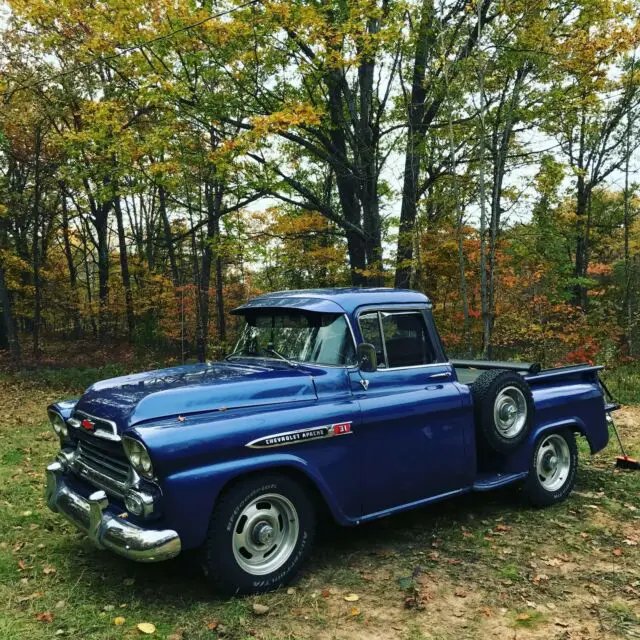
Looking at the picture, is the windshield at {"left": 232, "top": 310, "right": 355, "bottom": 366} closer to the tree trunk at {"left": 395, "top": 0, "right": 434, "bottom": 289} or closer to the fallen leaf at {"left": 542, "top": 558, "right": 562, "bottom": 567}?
the fallen leaf at {"left": 542, "top": 558, "right": 562, "bottom": 567}

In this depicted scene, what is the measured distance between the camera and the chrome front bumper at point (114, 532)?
3.43m

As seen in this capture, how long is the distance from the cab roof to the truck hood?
1.85 ft

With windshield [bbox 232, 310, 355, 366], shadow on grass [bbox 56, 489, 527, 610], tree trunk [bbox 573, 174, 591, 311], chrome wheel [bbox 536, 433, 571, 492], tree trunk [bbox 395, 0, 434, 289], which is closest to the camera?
shadow on grass [bbox 56, 489, 527, 610]

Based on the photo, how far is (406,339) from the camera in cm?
506

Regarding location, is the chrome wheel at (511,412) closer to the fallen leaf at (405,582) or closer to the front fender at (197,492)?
the fallen leaf at (405,582)

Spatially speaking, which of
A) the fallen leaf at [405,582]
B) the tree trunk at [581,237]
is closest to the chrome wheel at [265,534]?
the fallen leaf at [405,582]

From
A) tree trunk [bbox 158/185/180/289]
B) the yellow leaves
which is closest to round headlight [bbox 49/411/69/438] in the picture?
the yellow leaves

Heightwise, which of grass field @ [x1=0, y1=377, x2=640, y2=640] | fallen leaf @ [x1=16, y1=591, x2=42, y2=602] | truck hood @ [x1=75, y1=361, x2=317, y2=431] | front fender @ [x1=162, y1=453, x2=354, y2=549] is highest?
truck hood @ [x1=75, y1=361, x2=317, y2=431]

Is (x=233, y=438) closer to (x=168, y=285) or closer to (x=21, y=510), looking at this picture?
(x=21, y=510)

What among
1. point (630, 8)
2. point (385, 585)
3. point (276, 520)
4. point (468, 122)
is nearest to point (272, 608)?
point (276, 520)

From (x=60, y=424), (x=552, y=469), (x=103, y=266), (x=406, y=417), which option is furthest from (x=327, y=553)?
(x=103, y=266)

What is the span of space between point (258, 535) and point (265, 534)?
0.17 feet

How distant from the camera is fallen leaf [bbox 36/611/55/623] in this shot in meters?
3.60

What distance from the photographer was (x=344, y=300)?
186 inches
